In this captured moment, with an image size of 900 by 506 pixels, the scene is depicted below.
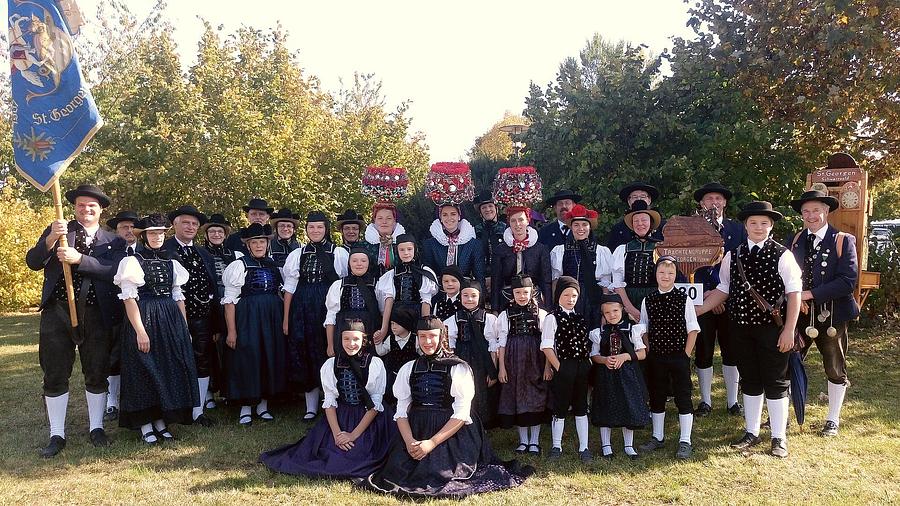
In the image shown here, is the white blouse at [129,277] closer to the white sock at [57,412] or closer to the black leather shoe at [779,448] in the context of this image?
the white sock at [57,412]

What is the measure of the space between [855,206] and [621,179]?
2.74 meters

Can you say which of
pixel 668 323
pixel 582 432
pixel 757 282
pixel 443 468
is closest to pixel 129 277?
pixel 443 468

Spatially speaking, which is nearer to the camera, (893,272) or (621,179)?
(621,179)

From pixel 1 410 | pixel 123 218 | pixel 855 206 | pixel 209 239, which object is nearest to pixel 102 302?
pixel 123 218

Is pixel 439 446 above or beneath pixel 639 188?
beneath

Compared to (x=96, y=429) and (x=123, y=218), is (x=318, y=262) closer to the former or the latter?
(x=123, y=218)

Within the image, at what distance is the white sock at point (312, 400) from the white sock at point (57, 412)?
6.09 ft

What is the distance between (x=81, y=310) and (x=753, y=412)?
5009mm

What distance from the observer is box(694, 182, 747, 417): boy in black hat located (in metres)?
5.59

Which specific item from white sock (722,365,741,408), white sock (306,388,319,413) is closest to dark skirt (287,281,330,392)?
white sock (306,388,319,413)

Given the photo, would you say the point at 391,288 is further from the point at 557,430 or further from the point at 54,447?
the point at 54,447

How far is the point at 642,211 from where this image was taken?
17.6 ft

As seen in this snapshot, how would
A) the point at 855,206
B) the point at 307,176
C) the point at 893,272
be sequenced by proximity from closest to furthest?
the point at 855,206 → the point at 893,272 → the point at 307,176

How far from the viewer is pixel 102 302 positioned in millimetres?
5098
